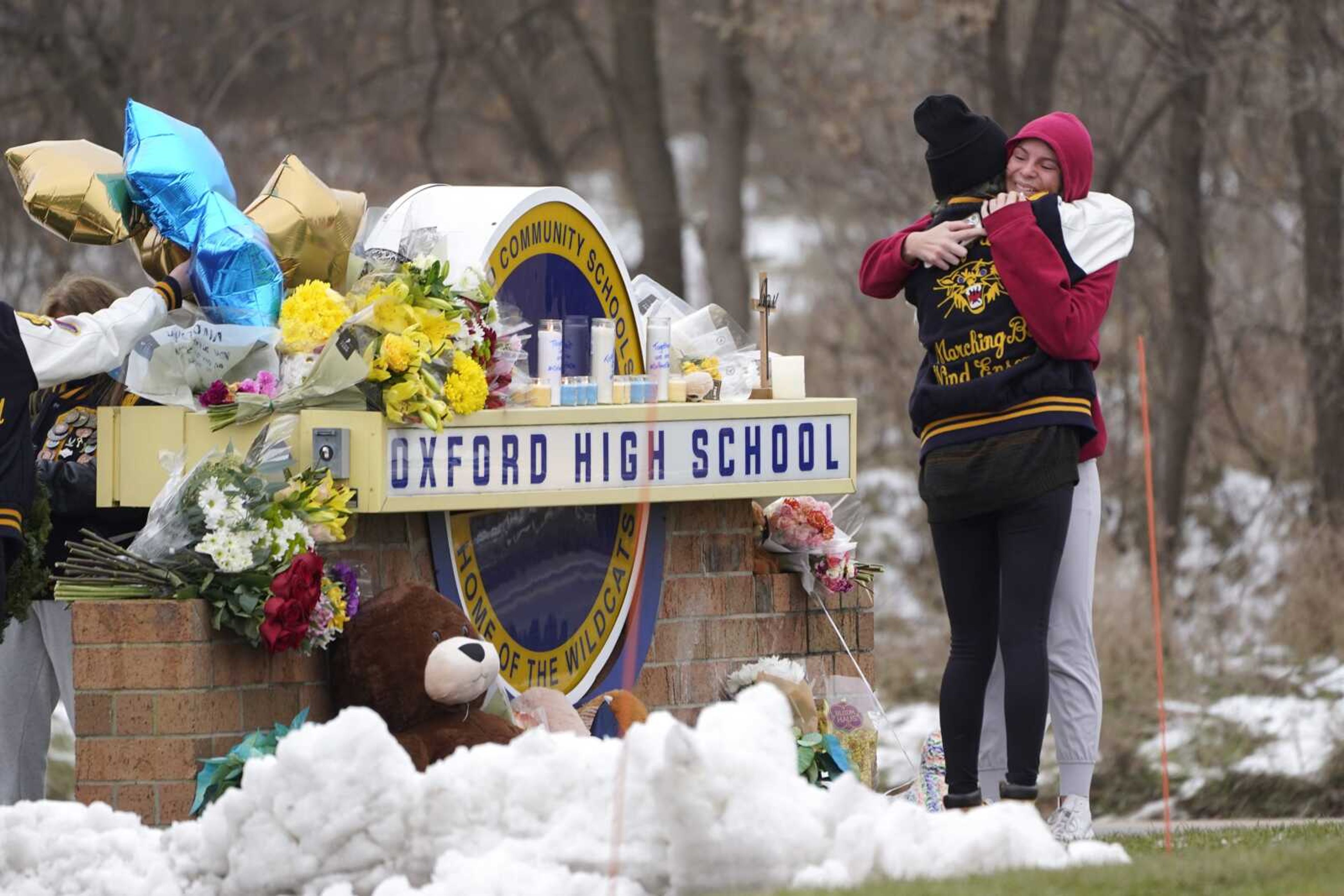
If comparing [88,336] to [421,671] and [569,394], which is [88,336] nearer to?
[421,671]

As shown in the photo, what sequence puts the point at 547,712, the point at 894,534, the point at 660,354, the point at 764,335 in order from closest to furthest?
the point at 547,712
the point at 660,354
the point at 764,335
the point at 894,534

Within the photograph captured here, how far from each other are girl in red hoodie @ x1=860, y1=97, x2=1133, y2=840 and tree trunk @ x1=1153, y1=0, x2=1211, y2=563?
28.8 ft

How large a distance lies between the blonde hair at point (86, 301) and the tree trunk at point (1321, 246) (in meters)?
8.71

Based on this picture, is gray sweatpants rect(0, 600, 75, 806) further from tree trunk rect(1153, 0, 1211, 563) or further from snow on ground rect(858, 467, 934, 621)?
tree trunk rect(1153, 0, 1211, 563)

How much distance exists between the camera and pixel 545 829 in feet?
14.6

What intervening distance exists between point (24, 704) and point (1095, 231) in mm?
3399

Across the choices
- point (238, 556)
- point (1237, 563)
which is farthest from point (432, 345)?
point (1237, 563)

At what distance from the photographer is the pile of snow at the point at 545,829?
13.8 feet

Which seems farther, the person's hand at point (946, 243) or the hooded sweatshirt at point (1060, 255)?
the person's hand at point (946, 243)

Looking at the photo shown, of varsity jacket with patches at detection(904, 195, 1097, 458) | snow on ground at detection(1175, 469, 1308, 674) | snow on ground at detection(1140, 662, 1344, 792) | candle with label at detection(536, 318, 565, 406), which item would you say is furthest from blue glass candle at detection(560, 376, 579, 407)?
snow on ground at detection(1175, 469, 1308, 674)

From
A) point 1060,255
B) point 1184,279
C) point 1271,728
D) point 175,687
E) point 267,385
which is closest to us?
point 175,687

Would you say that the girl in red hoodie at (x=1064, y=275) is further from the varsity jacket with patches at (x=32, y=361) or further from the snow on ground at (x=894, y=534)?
the snow on ground at (x=894, y=534)

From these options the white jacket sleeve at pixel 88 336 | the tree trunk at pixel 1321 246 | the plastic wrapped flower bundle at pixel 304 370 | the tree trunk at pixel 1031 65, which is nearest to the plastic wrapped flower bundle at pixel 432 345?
the plastic wrapped flower bundle at pixel 304 370

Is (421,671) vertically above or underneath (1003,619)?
underneath
